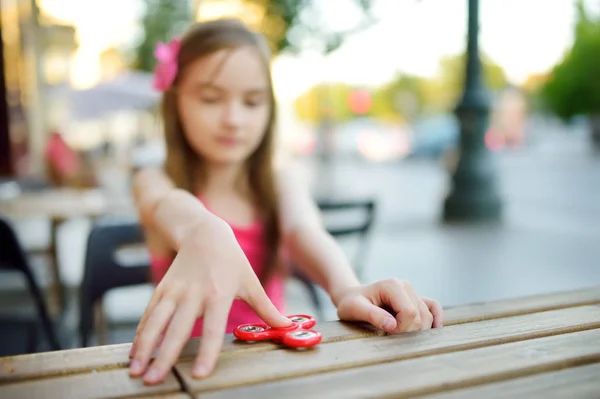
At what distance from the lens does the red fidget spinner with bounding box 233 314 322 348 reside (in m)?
0.91

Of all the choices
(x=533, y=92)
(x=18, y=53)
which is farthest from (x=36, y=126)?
(x=533, y=92)

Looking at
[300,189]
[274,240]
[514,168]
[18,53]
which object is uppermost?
[18,53]

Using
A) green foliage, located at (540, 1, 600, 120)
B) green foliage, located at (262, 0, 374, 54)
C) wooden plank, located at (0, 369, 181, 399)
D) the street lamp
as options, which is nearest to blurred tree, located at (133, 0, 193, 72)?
green foliage, located at (262, 0, 374, 54)

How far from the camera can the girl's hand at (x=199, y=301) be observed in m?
0.82

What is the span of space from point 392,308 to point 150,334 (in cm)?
42

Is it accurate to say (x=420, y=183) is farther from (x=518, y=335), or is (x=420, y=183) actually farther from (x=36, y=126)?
(x=518, y=335)

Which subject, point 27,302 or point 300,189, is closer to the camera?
point 300,189

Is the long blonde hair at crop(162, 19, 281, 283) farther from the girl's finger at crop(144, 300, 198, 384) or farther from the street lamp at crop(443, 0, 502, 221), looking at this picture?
the street lamp at crop(443, 0, 502, 221)

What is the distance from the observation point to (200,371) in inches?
31.5

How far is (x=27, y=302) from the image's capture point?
14.1 feet

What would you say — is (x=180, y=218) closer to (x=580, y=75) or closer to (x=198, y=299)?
(x=198, y=299)

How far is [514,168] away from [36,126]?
46.8 feet

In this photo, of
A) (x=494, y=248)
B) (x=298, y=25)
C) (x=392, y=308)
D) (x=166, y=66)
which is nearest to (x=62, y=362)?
(x=392, y=308)

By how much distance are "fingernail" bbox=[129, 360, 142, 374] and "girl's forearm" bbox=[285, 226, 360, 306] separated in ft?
1.60
